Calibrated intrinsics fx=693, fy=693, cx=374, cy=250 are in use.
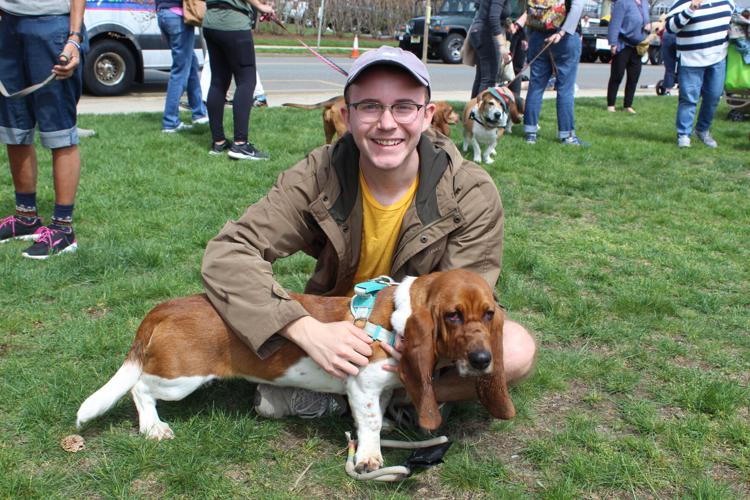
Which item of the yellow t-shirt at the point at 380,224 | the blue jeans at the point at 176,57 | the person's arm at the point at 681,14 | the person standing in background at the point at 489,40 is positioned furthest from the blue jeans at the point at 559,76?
the yellow t-shirt at the point at 380,224

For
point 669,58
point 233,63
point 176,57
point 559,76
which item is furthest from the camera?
point 669,58

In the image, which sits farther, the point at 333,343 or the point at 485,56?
the point at 485,56

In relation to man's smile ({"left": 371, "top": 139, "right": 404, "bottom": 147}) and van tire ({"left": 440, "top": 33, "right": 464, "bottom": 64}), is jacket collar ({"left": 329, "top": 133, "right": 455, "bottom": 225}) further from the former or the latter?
van tire ({"left": 440, "top": 33, "right": 464, "bottom": 64})

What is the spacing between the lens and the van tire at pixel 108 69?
452 inches

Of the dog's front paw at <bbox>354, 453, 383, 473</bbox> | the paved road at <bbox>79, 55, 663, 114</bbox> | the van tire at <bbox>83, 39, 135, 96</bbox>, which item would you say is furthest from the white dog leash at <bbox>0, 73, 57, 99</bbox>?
the van tire at <bbox>83, 39, 135, 96</bbox>

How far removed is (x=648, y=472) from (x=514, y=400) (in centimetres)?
66

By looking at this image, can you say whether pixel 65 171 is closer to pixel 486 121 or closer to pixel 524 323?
pixel 524 323

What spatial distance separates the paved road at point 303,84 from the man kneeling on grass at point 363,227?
27.1 feet

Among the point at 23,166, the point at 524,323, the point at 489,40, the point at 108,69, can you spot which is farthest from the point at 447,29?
the point at 524,323

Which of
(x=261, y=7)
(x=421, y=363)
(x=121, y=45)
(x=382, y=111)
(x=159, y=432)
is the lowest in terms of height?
(x=159, y=432)

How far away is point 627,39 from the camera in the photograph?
11.8 metres

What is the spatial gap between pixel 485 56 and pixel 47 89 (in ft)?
21.7

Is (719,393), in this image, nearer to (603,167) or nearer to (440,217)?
(440,217)

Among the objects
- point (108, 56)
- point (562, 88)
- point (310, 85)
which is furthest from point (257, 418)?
point (310, 85)
